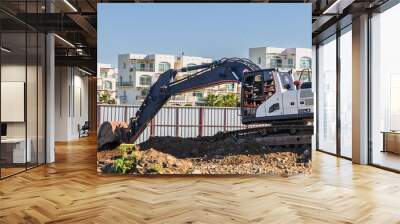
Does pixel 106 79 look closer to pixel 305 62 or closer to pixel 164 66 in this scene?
pixel 164 66

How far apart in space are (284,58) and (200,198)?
2817 millimetres

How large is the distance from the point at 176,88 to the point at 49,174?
A: 2.63m

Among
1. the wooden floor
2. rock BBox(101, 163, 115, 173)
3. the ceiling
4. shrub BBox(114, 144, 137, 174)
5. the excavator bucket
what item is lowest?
the wooden floor

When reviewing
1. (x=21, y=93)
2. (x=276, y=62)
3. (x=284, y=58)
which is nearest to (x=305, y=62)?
(x=284, y=58)

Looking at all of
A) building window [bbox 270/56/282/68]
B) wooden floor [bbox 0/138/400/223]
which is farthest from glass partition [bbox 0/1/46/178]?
building window [bbox 270/56/282/68]

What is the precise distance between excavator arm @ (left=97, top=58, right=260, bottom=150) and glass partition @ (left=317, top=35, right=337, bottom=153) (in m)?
4.43

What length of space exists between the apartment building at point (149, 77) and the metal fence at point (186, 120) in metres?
0.13

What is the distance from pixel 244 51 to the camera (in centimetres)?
686

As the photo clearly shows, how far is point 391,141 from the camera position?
7.73 metres

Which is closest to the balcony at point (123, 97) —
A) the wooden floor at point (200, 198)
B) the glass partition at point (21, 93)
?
the wooden floor at point (200, 198)

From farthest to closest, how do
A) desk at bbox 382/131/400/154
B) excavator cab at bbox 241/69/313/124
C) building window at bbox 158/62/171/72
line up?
1. desk at bbox 382/131/400/154
2. building window at bbox 158/62/171/72
3. excavator cab at bbox 241/69/313/124

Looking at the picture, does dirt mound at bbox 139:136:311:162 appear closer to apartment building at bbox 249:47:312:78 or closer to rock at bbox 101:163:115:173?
rock at bbox 101:163:115:173

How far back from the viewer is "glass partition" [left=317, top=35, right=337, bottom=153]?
10.4 m

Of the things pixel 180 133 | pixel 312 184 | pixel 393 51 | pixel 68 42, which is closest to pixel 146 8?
pixel 180 133
